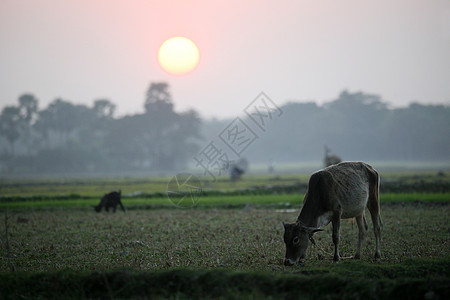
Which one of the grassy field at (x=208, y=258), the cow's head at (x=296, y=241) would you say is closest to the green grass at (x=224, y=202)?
the grassy field at (x=208, y=258)

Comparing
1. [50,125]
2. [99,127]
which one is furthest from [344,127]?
[50,125]

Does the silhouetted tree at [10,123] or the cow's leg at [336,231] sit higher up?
the silhouetted tree at [10,123]

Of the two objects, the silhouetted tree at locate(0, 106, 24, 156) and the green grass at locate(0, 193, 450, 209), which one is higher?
the silhouetted tree at locate(0, 106, 24, 156)

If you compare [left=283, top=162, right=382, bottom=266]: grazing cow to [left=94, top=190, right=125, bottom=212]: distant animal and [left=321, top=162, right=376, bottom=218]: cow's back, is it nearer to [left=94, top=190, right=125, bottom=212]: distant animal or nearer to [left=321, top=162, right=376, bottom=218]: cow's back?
[left=321, top=162, right=376, bottom=218]: cow's back

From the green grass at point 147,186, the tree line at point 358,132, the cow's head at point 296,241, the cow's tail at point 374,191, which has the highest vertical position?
the tree line at point 358,132

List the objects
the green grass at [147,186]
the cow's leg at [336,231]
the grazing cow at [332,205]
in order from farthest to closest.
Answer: the green grass at [147,186]
the cow's leg at [336,231]
the grazing cow at [332,205]

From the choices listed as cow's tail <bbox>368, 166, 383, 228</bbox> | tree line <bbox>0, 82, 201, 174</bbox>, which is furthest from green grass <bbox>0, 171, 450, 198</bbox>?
tree line <bbox>0, 82, 201, 174</bbox>

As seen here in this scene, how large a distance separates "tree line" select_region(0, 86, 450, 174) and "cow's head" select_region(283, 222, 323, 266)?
8843 cm

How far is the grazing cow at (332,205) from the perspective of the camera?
9.89 m

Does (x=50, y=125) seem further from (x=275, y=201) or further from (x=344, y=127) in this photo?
(x=275, y=201)

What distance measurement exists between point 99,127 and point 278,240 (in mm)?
99384

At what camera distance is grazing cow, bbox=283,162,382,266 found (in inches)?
389

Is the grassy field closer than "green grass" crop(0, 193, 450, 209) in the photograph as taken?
Yes

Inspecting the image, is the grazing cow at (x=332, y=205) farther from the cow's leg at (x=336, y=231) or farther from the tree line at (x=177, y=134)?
the tree line at (x=177, y=134)
